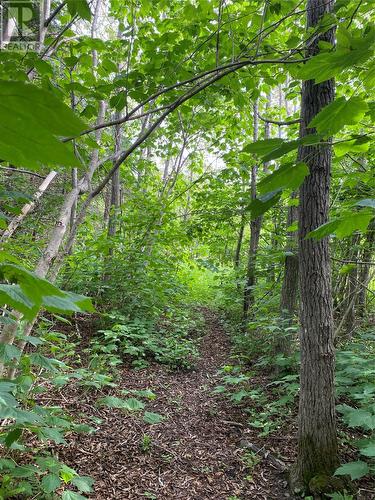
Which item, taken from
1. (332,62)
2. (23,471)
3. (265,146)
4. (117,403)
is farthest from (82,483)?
(332,62)

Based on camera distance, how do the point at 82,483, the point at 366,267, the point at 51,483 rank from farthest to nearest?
the point at 366,267
the point at 82,483
the point at 51,483

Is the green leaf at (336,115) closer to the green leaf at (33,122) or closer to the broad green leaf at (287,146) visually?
the broad green leaf at (287,146)

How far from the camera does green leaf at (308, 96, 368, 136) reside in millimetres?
813

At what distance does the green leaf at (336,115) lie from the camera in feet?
2.67

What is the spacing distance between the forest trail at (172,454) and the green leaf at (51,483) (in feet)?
1.83

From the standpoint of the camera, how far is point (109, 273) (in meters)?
5.95

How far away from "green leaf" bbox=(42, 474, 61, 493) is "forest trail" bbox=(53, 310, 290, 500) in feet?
1.83

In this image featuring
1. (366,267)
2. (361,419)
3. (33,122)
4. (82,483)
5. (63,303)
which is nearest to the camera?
(33,122)

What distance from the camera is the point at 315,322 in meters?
2.54

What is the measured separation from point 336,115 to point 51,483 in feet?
7.37

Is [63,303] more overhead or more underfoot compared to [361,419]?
more overhead

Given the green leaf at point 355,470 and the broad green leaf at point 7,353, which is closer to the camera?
the broad green leaf at point 7,353

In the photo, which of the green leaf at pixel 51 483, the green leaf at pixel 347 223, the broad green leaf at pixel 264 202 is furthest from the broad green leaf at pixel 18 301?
the green leaf at pixel 51 483

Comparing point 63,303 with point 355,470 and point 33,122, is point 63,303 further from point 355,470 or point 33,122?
point 355,470
